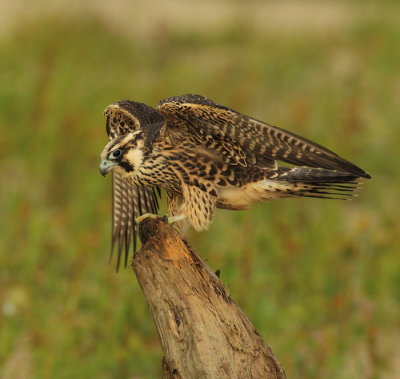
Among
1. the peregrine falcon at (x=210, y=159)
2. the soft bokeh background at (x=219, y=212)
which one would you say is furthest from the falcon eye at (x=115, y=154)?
the soft bokeh background at (x=219, y=212)

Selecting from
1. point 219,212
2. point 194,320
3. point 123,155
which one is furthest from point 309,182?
point 219,212

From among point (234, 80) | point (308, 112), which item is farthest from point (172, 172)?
point (234, 80)

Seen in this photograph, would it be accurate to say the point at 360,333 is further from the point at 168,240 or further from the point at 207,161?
the point at 168,240

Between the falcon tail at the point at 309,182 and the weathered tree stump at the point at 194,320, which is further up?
the falcon tail at the point at 309,182

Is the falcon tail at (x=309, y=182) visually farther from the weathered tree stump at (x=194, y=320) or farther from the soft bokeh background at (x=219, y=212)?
the soft bokeh background at (x=219, y=212)

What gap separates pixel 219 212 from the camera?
7.38 metres

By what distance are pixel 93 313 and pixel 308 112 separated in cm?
386

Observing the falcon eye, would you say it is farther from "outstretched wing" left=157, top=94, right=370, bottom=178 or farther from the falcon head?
"outstretched wing" left=157, top=94, right=370, bottom=178

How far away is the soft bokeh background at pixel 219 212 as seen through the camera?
5.35m

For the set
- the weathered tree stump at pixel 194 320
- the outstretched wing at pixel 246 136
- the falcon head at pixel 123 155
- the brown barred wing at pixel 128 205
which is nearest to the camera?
the weathered tree stump at pixel 194 320

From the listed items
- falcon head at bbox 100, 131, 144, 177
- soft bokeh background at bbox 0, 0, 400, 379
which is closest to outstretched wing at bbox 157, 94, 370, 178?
falcon head at bbox 100, 131, 144, 177

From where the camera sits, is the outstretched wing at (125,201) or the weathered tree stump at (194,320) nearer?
the weathered tree stump at (194,320)

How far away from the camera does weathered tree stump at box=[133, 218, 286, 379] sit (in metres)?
3.56

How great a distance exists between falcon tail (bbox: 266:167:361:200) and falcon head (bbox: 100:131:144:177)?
0.61m
